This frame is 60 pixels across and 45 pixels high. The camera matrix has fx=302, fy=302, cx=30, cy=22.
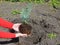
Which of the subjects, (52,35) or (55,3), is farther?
(55,3)

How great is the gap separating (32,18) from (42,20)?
20 centimetres

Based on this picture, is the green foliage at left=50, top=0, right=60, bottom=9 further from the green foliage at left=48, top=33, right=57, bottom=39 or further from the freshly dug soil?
the green foliage at left=48, top=33, right=57, bottom=39

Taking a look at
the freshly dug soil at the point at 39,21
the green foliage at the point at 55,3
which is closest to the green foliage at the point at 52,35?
the freshly dug soil at the point at 39,21

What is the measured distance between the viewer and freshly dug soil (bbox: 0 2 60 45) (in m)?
4.66

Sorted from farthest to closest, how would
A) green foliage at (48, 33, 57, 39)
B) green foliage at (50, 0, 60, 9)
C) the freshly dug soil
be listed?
green foliage at (50, 0, 60, 9) → green foliage at (48, 33, 57, 39) → the freshly dug soil

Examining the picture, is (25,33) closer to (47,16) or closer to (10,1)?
(47,16)

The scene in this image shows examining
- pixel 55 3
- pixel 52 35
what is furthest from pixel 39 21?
pixel 55 3

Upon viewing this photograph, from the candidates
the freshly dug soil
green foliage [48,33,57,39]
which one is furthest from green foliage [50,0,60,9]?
green foliage [48,33,57,39]

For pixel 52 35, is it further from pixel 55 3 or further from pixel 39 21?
pixel 55 3

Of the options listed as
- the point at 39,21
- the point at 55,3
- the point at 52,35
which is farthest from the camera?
the point at 55,3

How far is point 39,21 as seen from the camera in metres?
5.45

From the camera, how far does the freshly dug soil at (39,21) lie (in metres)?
4.66

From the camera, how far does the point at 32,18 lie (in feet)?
18.3

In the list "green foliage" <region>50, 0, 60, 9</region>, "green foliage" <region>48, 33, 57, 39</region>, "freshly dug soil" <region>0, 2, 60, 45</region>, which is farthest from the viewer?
"green foliage" <region>50, 0, 60, 9</region>
